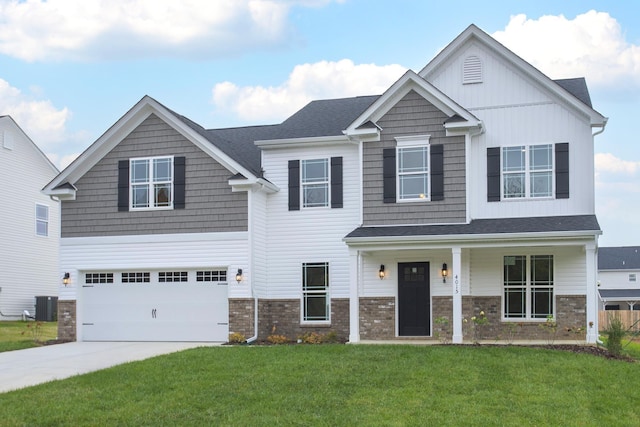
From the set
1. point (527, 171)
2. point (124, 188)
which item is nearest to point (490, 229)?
point (527, 171)

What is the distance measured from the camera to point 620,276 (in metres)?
65.4

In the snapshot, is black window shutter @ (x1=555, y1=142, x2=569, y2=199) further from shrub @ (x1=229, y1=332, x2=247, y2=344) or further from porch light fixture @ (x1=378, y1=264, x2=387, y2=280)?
shrub @ (x1=229, y1=332, x2=247, y2=344)

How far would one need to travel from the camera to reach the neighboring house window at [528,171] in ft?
68.3

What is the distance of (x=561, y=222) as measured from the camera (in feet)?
65.9

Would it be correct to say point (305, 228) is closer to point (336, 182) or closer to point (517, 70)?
point (336, 182)

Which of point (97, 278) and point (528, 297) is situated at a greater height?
point (97, 278)

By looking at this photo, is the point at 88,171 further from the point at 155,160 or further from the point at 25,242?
the point at 25,242

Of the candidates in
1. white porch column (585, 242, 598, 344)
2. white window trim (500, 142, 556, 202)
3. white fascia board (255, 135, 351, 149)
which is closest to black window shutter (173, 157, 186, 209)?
white fascia board (255, 135, 351, 149)

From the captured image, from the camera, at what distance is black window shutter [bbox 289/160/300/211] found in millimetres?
22938

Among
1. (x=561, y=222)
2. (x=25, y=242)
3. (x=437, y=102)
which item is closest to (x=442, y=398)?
(x=561, y=222)

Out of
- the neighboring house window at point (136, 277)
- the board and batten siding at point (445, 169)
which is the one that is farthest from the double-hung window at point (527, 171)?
the neighboring house window at point (136, 277)

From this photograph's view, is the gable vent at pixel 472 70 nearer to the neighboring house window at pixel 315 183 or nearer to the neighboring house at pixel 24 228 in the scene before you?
the neighboring house window at pixel 315 183

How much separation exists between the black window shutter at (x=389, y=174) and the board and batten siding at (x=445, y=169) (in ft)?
0.29

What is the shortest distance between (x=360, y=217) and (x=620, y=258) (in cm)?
5068
